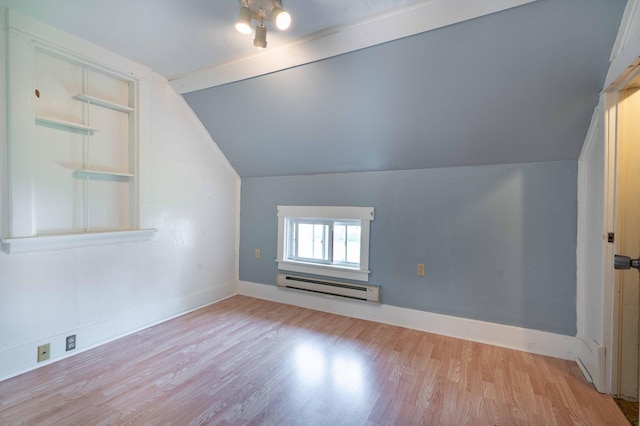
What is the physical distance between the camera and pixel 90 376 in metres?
1.93

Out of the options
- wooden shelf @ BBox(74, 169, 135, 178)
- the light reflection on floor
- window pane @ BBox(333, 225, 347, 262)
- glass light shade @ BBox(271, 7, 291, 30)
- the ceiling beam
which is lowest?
the light reflection on floor

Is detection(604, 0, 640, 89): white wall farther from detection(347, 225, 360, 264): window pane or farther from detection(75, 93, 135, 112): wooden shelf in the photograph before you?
detection(75, 93, 135, 112): wooden shelf

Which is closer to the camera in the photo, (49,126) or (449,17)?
(449,17)

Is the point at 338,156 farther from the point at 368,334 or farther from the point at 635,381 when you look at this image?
the point at 635,381

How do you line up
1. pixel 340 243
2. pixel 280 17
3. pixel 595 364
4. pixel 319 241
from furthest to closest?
pixel 319 241
pixel 340 243
pixel 595 364
pixel 280 17

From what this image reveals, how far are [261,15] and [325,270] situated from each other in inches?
91.7

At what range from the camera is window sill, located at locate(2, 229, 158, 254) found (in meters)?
1.88

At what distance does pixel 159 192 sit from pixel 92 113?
0.81 m

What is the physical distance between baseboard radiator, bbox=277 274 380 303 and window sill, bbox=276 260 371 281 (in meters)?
0.07

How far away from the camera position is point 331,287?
308 cm

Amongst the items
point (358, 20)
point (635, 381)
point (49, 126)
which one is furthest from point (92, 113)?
point (635, 381)

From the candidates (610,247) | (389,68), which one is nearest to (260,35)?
(389,68)

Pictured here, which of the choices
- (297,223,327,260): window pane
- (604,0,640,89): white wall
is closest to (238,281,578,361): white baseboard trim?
(297,223,327,260): window pane

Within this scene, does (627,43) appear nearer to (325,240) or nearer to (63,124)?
(325,240)
